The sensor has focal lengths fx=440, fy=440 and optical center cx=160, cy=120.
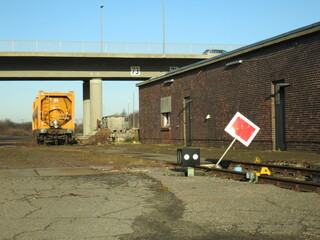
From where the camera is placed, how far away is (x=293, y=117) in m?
19.0

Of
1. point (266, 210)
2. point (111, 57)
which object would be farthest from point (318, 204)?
point (111, 57)

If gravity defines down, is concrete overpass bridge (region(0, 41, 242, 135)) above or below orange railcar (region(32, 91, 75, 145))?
above

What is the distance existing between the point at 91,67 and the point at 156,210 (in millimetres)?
35636

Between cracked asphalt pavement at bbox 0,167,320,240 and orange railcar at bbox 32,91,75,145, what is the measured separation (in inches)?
959

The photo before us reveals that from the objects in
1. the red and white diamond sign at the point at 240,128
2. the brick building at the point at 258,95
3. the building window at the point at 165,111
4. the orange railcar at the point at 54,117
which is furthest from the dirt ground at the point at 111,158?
the orange railcar at the point at 54,117

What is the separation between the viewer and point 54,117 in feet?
114

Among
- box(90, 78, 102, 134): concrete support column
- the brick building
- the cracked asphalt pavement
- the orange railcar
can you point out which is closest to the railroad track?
the cracked asphalt pavement

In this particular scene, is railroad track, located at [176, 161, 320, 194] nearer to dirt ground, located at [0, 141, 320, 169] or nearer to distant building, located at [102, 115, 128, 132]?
dirt ground, located at [0, 141, 320, 169]

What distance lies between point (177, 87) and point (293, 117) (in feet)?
41.8

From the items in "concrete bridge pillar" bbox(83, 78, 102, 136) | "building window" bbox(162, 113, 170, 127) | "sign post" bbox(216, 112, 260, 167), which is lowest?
"sign post" bbox(216, 112, 260, 167)

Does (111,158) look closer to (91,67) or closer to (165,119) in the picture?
(165,119)

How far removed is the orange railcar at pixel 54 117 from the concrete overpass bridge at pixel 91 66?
5.39 m

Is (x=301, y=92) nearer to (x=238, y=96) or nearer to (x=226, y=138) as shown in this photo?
(x=238, y=96)

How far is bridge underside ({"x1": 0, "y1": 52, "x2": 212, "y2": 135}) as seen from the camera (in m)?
38.9
